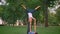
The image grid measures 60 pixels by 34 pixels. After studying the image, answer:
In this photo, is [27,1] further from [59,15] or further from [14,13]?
[59,15]

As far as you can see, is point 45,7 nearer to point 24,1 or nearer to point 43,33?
point 24,1

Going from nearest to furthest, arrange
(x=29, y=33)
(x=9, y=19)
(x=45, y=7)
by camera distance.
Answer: (x=29, y=33), (x=45, y=7), (x=9, y=19)

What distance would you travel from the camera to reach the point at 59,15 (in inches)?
431

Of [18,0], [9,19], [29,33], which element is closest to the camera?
[29,33]

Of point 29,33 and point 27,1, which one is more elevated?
point 27,1

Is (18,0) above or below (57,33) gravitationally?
above

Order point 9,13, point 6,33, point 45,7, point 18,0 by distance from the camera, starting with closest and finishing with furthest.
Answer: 1. point 6,33
2. point 18,0
3. point 45,7
4. point 9,13

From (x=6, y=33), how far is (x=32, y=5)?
1.87 meters

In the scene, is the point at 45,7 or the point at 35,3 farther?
the point at 45,7

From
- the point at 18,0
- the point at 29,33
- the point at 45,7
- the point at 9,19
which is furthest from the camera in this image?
the point at 9,19

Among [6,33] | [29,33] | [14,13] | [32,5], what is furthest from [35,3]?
[29,33]

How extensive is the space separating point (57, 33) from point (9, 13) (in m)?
3.08

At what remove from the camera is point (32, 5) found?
7.97 metres

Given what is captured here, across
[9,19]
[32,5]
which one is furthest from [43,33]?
[9,19]
